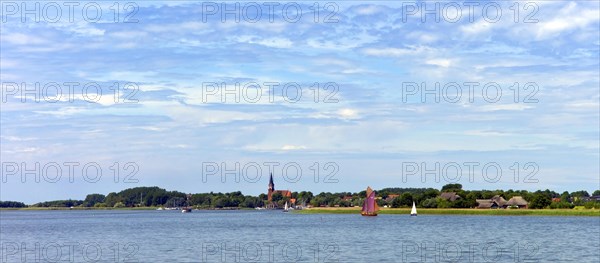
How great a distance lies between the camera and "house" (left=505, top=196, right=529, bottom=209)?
595ft

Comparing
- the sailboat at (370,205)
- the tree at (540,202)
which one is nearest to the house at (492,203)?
the tree at (540,202)

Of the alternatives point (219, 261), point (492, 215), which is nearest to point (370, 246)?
point (219, 261)

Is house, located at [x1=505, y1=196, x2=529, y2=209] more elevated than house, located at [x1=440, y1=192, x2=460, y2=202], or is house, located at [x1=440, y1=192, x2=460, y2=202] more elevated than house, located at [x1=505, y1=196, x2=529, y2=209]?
house, located at [x1=440, y1=192, x2=460, y2=202]

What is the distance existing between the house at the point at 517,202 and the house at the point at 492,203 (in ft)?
5.47

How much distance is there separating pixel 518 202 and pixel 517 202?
0.24 m

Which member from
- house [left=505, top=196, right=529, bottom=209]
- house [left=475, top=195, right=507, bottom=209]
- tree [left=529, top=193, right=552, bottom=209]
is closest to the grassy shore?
tree [left=529, top=193, right=552, bottom=209]

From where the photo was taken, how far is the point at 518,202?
599 feet

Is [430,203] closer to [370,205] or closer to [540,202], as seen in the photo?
[370,205]

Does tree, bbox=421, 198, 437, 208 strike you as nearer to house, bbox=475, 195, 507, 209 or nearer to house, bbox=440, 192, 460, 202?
house, bbox=440, 192, 460, 202

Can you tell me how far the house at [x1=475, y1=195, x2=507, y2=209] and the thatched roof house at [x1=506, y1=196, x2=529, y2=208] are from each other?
5.58ft

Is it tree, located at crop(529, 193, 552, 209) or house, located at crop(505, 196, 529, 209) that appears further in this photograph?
house, located at crop(505, 196, 529, 209)

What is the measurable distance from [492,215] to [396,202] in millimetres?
33585

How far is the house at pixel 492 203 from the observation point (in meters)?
185

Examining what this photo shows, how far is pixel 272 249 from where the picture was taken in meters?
64.4
